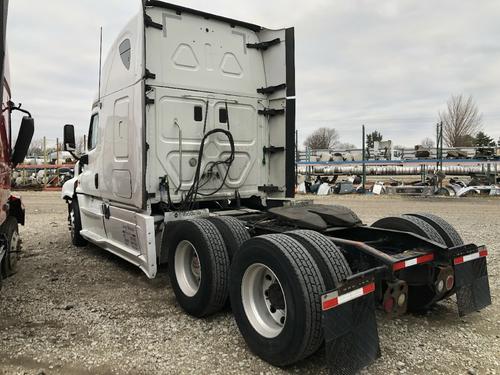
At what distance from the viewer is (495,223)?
32.6ft

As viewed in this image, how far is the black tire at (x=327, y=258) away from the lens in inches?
115

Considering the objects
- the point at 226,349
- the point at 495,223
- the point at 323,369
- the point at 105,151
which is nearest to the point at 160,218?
the point at 105,151

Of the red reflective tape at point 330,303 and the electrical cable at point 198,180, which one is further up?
the electrical cable at point 198,180

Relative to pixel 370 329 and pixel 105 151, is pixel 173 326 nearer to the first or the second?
pixel 370 329

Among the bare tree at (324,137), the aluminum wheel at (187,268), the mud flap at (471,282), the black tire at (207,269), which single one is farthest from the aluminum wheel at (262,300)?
the bare tree at (324,137)

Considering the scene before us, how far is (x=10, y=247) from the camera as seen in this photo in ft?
18.4

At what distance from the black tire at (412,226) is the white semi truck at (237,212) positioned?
0.02 meters

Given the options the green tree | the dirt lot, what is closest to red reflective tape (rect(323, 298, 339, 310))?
the dirt lot

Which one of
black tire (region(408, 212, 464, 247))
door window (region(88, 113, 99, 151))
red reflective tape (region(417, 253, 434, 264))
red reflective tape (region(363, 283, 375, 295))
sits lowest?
red reflective tape (region(363, 283, 375, 295))

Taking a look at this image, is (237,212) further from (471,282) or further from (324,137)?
(324,137)

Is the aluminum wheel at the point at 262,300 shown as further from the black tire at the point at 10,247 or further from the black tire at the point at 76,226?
the black tire at the point at 76,226

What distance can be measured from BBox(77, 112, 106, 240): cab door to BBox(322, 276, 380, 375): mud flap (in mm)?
4423

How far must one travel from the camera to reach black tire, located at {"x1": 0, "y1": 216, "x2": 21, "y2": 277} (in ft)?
17.7

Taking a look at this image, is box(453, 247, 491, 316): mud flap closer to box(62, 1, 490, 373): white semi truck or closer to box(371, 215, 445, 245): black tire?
box(62, 1, 490, 373): white semi truck
